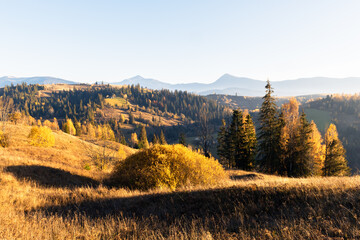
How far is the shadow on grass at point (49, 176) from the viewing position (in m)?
14.3

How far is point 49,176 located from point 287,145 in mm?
33335

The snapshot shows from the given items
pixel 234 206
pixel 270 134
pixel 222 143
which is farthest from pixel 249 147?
pixel 234 206

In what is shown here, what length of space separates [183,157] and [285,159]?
24.1 meters

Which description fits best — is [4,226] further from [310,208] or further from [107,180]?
[107,180]

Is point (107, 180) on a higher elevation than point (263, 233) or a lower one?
lower

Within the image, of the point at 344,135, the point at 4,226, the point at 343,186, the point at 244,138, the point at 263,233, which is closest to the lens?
the point at 263,233

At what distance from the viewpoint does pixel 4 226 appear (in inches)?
206

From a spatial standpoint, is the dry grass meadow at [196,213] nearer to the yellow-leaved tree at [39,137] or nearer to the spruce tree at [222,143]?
the yellow-leaved tree at [39,137]

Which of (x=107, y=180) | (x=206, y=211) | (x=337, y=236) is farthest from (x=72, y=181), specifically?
(x=337, y=236)

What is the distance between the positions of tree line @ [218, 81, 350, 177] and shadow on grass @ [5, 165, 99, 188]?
1154 inches

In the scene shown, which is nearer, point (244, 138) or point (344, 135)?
point (244, 138)

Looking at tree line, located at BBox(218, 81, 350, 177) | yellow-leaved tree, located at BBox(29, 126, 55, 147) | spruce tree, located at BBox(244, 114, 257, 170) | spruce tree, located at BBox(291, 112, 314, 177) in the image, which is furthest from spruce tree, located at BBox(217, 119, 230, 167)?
yellow-leaved tree, located at BBox(29, 126, 55, 147)

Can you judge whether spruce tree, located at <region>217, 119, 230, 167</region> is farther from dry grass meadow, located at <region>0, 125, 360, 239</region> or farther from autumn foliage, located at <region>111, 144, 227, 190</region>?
dry grass meadow, located at <region>0, 125, 360, 239</region>

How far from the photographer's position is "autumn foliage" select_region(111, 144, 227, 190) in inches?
545
